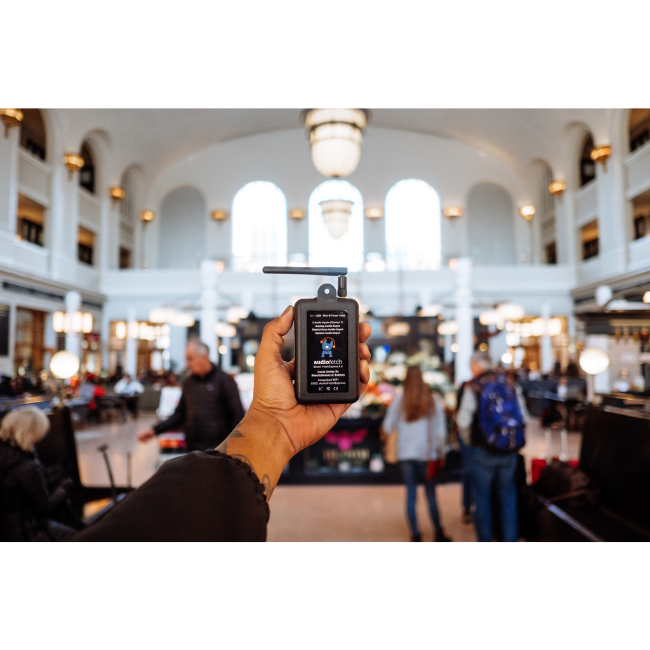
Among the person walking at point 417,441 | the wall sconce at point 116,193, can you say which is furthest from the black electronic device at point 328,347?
the wall sconce at point 116,193

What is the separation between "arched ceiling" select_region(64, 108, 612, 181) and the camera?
15828 millimetres

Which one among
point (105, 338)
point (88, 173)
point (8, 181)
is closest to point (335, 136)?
point (8, 181)

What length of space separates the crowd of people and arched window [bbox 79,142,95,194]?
16.5m

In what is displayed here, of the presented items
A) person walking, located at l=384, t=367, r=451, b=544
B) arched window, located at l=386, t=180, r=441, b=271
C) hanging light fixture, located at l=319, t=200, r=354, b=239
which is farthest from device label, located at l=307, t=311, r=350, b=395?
arched window, located at l=386, t=180, r=441, b=271

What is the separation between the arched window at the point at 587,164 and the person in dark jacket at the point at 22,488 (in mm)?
18151

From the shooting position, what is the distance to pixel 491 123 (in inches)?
689

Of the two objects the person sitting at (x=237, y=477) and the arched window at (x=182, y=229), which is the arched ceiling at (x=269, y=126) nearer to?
the arched window at (x=182, y=229)

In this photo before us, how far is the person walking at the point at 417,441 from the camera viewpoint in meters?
3.83

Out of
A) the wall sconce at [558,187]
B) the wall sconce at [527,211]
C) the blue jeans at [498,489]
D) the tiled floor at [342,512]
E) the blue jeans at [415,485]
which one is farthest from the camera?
the wall sconce at [527,211]

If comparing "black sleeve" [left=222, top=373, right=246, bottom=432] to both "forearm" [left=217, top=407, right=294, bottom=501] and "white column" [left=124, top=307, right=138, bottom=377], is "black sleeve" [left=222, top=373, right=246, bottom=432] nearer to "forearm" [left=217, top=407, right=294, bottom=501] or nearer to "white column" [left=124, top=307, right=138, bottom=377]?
"forearm" [left=217, top=407, right=294, bottom=501]

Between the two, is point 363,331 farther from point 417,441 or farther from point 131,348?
point 131,348

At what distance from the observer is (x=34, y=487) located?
253 centimetres
